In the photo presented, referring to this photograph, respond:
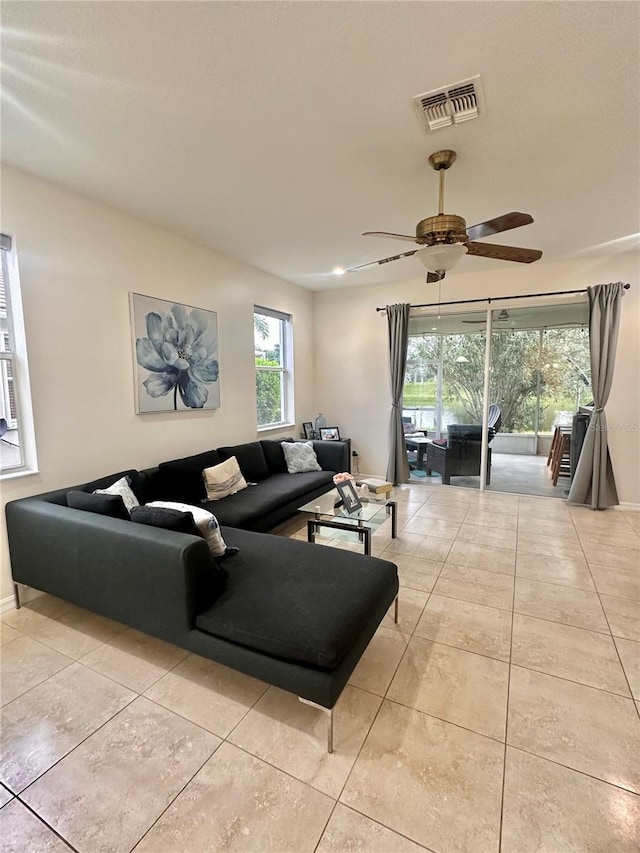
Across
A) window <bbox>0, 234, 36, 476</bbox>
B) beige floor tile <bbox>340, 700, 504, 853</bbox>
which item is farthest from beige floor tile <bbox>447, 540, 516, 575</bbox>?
window <bbox>0, 234, 36, 476</bbox>

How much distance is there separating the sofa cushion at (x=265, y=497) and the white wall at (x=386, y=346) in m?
1.61

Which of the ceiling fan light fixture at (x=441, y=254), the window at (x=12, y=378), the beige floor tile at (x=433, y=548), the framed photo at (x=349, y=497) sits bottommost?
the beige floor tile at (x=433, y=548)

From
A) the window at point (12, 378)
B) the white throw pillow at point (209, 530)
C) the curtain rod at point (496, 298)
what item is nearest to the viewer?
the white throw pillow at point (209, 530)

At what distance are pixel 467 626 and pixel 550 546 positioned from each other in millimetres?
1554

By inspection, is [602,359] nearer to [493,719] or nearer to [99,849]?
[493,719]

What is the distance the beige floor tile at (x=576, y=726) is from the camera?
4.68 feet

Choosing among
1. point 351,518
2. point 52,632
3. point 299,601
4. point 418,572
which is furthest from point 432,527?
point 52,632

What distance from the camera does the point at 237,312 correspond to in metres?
4.27

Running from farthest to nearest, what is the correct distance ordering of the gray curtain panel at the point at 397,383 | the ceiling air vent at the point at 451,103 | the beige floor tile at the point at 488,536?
the gray curtain panel at the point at 397,383 < the beige floor tile at the point at 488,536 < the ceiling air vent at the point at 451,103

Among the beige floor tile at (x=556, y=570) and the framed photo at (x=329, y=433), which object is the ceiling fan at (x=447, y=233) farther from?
the framed photo at (x=329, y=433)

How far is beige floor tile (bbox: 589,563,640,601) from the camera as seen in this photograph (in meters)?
2.56

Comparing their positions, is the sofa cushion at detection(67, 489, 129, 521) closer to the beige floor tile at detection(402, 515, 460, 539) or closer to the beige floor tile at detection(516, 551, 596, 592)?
the beige floor tile at detection(402, 515, 460, 539)

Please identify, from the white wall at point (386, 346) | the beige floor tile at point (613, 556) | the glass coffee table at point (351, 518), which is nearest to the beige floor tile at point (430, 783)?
the glass coffee table at point (351, 518)

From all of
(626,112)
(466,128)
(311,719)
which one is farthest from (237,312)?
(311,719)
